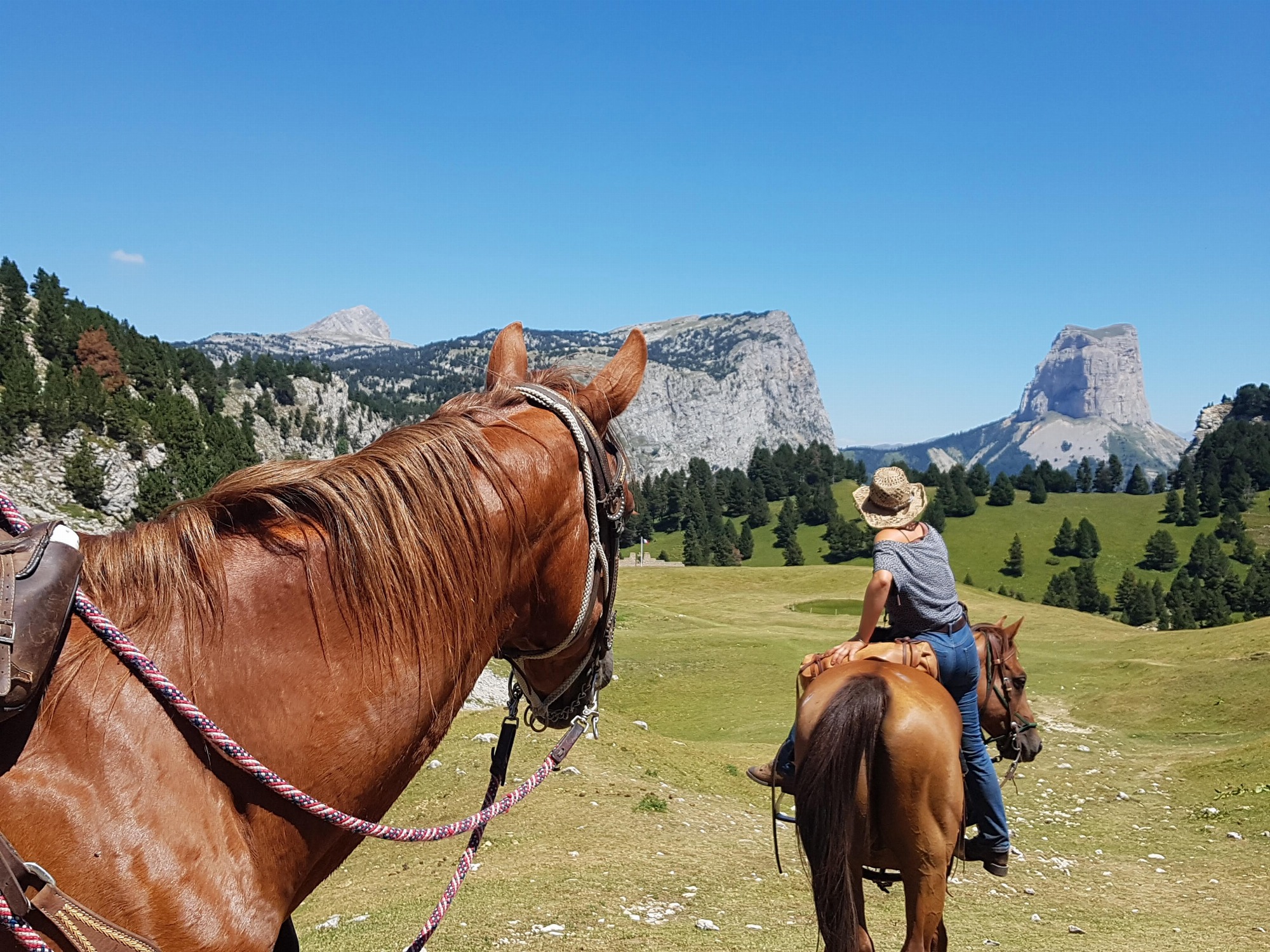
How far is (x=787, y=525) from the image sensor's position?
11019 centimetres

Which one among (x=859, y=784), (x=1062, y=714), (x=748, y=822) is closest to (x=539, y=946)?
(x=859, y=784)

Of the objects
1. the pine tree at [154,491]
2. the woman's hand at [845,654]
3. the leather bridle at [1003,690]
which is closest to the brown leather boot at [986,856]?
the leather bridle at [1003,690]

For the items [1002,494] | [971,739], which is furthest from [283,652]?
[1002,494]

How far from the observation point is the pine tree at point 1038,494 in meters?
118

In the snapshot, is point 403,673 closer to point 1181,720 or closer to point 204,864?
point 204,864

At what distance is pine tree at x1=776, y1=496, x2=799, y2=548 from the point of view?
356ft

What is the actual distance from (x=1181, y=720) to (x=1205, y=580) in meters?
78.5

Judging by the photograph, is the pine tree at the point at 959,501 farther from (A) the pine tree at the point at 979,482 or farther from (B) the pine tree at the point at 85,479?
(B) the pine tree at the point at 85,479

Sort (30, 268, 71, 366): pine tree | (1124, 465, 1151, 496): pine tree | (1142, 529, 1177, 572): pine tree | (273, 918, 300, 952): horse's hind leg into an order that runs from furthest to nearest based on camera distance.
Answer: (1124, 465, 1151, 496): pine tree
(1142, 529, 1177, 572): pine tree
(30, 268, 71, 366): pine tree
(273, 918, 300, 952): horse's hind leg

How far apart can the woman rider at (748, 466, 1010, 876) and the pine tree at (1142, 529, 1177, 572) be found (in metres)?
104

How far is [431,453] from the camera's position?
228cm

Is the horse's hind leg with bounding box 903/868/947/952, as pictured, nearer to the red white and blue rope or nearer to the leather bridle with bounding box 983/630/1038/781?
the leather bridle with bounding box 983/630/1038/781

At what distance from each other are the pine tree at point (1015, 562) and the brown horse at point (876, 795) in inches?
3915

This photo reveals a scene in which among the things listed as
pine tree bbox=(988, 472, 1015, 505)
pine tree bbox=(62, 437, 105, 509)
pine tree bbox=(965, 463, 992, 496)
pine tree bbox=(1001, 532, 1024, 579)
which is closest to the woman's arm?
pine tree bbox=(62, 437, 105, 509)
